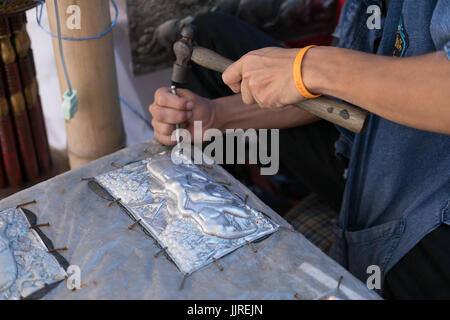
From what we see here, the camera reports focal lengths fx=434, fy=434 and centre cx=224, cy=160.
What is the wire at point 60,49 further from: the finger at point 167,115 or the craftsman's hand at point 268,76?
the craftsman's hand at point 268,76

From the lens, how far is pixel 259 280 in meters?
0.68

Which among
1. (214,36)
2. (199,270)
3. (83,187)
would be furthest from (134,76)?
(199,270)

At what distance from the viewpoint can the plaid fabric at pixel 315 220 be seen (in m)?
1.24

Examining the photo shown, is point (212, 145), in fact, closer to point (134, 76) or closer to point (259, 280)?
point (134, 76)

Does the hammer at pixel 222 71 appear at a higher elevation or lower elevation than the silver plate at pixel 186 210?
higher

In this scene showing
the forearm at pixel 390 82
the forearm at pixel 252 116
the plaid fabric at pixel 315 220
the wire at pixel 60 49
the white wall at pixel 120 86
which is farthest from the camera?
the white wall at pixel 120 86

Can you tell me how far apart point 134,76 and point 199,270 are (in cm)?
86

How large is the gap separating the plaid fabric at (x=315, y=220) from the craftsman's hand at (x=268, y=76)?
559 mm

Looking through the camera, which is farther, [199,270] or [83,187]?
[83,187]

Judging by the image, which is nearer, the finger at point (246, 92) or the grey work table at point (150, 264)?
the grey work table at point (150, 264)

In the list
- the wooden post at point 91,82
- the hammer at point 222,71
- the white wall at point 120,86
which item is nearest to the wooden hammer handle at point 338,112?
the hammer at point 222,71

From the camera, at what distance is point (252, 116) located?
1.13 metres

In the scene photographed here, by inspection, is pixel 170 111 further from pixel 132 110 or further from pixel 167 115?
pixel 132 110

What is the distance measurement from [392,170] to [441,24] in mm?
316
